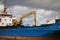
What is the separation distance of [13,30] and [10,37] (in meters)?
0.46

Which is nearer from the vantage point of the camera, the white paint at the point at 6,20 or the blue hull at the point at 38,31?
the blue hull at the point at 38,31

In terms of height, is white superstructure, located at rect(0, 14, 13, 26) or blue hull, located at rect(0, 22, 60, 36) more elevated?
white superstructure, located at rect(0, 14, 13, 26)

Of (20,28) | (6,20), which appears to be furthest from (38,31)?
(6,20)

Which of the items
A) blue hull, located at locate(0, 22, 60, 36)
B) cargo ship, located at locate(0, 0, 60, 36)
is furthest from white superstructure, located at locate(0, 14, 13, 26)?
blue hull, located at locate(0, 22, 60, 36)

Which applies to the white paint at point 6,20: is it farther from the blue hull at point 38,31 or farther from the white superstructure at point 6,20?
the blue hull at point 38,31

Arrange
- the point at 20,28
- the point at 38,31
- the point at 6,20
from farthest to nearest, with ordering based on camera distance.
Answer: the point at 6,20 < the point at 20,28 < the point at 38,31

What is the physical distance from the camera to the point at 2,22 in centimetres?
1096

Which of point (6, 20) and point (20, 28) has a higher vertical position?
point (6, 20)

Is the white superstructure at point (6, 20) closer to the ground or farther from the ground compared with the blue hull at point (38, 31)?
farther from the ground

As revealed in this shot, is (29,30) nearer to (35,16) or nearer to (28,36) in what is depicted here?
(28,36)

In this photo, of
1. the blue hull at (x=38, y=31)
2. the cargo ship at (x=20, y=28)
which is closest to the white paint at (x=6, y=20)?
the cargo ship at (x=20, y=28)

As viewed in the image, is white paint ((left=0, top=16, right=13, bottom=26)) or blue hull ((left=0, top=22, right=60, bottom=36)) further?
white paint ((left=0, top=16, right=13, bottom=26))

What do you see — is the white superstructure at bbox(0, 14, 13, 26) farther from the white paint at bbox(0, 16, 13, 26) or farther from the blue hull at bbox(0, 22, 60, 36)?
the blue hull at bbox(0, 22, 60, 36)

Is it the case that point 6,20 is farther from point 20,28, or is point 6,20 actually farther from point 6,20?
point 20,28
